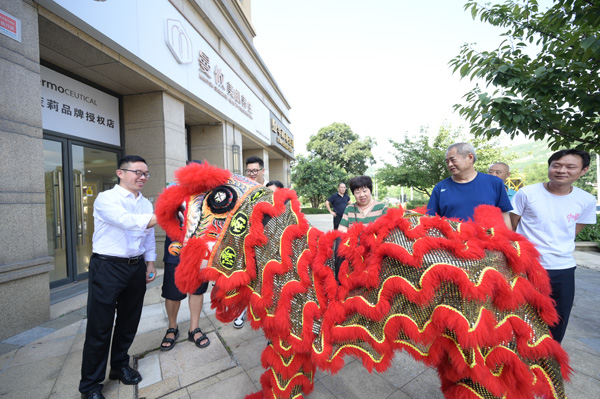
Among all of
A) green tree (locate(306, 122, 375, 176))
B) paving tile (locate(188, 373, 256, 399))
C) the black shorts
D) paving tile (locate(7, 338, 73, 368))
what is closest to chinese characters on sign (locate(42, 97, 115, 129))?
paving tile (locate(7, 338, 73, 368))

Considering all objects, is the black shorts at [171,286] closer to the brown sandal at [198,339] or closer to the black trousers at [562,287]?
the brown sandal at [198,339]

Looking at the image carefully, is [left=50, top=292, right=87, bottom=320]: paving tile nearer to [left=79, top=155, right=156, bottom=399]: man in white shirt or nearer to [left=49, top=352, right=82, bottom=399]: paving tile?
[left=49, top=352, right=82, bottom=399]: paving tile

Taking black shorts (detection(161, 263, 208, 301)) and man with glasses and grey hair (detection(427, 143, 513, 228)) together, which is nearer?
man with glasses and grey hair (detection(427, 143, 513, 228))

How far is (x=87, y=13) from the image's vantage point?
355cm

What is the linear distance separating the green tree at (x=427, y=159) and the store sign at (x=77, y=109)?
48.0 feet

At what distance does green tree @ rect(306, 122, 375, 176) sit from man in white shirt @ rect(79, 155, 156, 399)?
1065 inches

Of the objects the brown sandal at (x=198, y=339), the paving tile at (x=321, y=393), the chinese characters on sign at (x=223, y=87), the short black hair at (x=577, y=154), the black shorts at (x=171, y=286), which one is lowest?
the paving tile at (x=321, y=393)

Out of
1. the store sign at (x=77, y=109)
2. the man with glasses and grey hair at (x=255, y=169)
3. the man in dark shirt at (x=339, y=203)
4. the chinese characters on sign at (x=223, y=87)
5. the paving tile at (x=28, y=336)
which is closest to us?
the paving tile at (x=28, y=336)

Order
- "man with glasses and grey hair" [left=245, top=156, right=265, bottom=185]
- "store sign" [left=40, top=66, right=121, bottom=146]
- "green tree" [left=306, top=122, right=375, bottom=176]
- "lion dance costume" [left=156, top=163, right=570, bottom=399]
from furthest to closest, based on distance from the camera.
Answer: "green tree" [left=306, top=122, right=375, bottom=176], "store sign" [left=40, top=66, right=121, bottom=146], "man with glasses and grey hair" [left=245, top=156, right=265, bottom=185], "lion dance costume" [left=156, top=163, right=570, bottom=399]

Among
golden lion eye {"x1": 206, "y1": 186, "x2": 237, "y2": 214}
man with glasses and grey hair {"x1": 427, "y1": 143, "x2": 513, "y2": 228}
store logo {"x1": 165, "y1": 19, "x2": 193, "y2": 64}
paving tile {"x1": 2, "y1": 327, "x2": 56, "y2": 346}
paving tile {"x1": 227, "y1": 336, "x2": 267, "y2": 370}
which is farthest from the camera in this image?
store logo {"x1": 165, "y1": 19, "x2": 193, "y2": 64}

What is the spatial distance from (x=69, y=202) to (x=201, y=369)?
13.9ft

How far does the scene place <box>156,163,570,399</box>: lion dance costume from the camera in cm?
111

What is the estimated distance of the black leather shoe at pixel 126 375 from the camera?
6.74ft

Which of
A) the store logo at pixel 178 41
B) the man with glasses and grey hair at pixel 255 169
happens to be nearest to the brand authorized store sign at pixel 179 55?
the store logo at pixel 178 41
